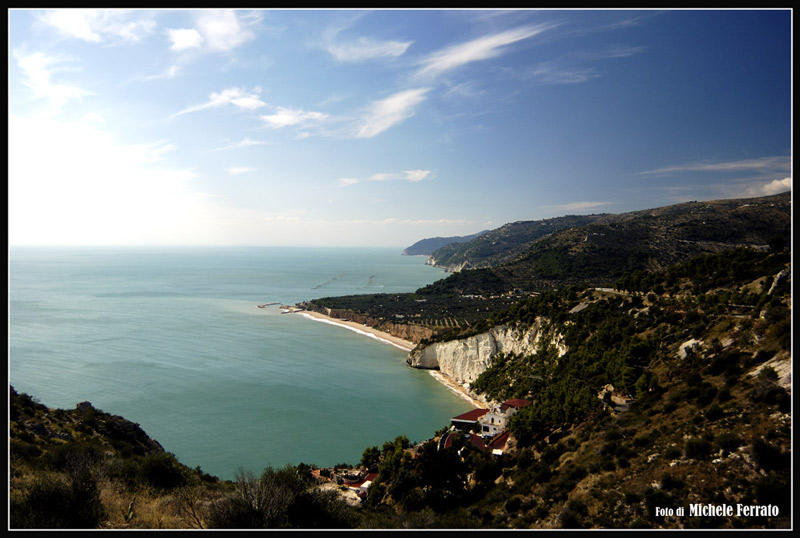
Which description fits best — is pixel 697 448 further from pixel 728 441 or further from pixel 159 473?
pixel 159 473

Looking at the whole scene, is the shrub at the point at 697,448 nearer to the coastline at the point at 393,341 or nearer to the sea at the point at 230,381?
the sea at the point at 230,381

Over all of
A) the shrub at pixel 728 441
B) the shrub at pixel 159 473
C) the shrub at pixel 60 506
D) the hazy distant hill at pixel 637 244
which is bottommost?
the shrub at pixel 159 473

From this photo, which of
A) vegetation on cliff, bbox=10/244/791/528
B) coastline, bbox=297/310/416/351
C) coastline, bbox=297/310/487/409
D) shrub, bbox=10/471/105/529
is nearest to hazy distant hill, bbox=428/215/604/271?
coastline, bbox=297/310/416/351

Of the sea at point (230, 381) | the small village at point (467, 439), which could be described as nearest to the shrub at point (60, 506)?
the sea at point (230, 381)

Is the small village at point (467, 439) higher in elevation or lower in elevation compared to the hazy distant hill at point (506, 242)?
lower

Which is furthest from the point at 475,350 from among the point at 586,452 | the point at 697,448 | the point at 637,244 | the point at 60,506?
the point at 637,244

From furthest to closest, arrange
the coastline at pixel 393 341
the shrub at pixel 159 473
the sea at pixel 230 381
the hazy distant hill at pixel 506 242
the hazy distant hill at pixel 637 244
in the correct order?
the hazy distant hill at pixel 506 242
the hazy distant hill at pixel 637 244
the coastline at pixel 393 341
the sea at pixel 230 381
the shrub at pixel 159 473

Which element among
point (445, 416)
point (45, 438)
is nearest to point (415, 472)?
point (45, 438)
